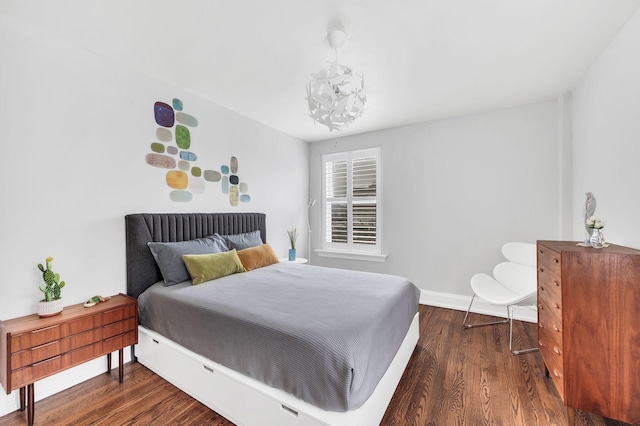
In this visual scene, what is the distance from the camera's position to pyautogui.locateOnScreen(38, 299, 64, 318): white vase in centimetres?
173

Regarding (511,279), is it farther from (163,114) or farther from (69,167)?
(69,167)

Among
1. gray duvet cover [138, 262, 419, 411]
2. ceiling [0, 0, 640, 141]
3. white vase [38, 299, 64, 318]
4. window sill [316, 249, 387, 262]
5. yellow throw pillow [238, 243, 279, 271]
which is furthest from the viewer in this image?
window sill [316, 249, 387, 262]

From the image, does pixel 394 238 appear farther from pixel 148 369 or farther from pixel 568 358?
pixel 148 369

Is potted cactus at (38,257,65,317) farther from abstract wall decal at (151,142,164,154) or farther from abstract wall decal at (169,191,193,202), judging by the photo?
abstract wall decal at (151,142,164,154)

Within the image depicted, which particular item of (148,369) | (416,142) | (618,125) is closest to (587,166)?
(618,125)

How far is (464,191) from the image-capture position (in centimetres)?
339

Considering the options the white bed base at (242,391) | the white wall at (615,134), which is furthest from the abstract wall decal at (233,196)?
the white wall at (615,134)

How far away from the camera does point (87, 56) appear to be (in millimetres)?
2088

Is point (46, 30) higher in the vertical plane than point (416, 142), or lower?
higher

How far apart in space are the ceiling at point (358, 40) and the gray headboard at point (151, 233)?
1.35 m

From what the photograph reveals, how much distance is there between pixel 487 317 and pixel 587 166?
1894mm

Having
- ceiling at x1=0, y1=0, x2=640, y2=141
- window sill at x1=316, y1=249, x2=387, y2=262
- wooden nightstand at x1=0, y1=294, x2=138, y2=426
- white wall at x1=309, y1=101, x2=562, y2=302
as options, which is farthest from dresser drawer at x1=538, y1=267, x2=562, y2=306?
wooden nightstand at x1=0, y1=294, x2=138, y2=426

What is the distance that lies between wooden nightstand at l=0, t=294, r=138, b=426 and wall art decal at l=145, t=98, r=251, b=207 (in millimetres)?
1159

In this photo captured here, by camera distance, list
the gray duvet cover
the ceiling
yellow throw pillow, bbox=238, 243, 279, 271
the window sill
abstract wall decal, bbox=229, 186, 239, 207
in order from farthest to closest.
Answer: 1. the window sill
2. abstract wall decal, bbox=229, 186, 239, 207
3. yellow throw pillow, bbox=238, 243, 279, 271
4. the ceiling
5. the gray duvet cover
